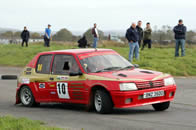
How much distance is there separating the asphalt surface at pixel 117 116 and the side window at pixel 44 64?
960mm

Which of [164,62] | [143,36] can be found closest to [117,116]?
[164,62]

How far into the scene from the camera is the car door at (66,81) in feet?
34.7

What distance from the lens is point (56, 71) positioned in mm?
11453

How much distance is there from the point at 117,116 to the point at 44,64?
3.05 metres

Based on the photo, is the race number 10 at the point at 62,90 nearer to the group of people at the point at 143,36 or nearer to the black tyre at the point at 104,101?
the black tyre at the point at 104,101

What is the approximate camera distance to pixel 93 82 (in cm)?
1016

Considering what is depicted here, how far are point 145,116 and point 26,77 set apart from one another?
3.93 m

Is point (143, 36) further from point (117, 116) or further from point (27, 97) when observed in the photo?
point (117, 116)

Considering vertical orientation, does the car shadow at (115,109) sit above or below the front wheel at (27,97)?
below

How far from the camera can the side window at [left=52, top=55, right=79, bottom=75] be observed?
36.1 feet

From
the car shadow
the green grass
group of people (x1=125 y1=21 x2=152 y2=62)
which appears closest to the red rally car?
the car shadow

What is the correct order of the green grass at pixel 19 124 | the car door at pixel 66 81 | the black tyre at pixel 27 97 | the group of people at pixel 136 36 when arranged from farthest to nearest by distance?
1. the group of people at pixel 136 36
2. the black tyre at pixel 27 97
3. the car door at pixel 66 81
4. the green grass at pixel 19 124

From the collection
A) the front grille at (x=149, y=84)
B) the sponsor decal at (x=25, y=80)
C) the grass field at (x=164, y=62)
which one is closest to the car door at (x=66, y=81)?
the sponsor decal at (x=25, y=80)

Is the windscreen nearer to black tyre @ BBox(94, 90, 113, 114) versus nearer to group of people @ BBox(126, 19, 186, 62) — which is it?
black tyre @ BBox(94, 90, 113, 114)
